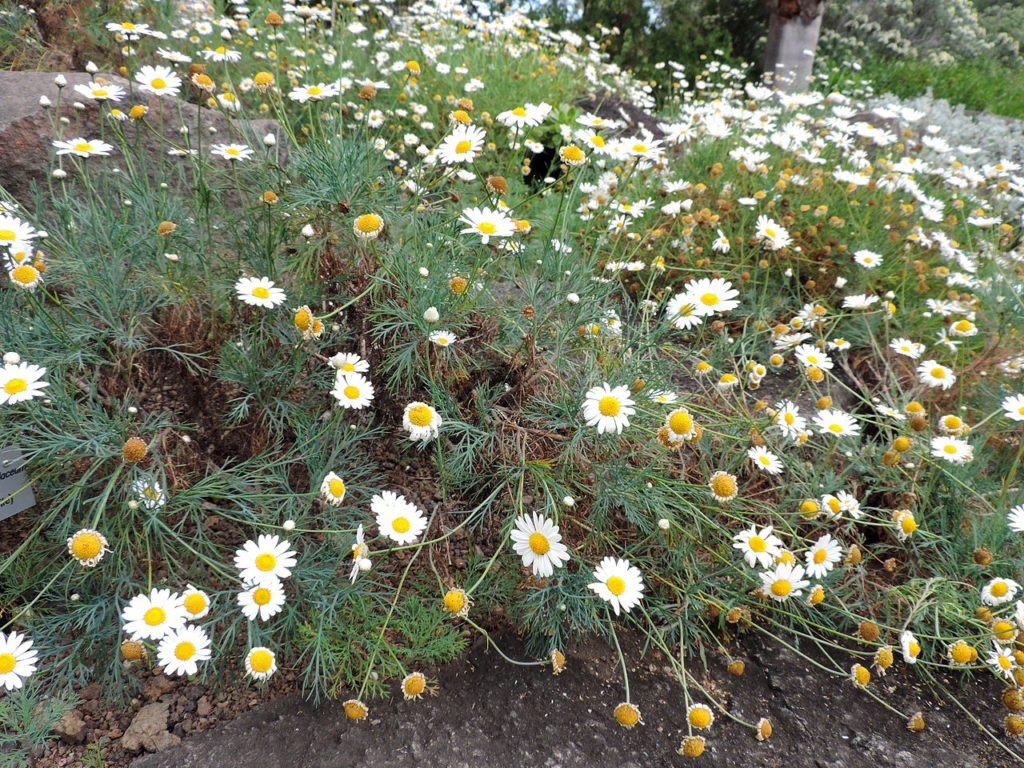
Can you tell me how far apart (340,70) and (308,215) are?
9.01 feet

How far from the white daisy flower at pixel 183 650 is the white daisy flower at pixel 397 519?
426 millimetres

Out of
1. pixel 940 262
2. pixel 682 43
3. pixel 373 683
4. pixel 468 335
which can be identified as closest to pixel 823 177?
pixel 940 262

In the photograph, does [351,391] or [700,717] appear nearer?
[700,717]

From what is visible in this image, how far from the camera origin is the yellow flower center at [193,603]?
1.42 metres

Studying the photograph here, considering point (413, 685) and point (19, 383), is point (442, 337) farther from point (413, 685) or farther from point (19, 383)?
point (19, 383)

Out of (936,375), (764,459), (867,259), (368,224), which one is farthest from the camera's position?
(867,259)

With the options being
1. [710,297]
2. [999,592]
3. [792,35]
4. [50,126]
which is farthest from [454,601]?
[792,35]

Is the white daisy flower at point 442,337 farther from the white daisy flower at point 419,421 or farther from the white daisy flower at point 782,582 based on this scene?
the white daisy flower at point 782,582

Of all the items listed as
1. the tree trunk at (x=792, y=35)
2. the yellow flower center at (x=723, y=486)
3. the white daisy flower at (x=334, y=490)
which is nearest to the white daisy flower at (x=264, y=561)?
the white daisy flower at (x=334, y=490)

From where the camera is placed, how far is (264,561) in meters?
1.51

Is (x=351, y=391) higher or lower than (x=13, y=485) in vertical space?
higher

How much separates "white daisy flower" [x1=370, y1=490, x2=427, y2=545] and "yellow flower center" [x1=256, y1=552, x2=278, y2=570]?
0.79 ft

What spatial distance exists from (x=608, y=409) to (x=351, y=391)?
2.02 feet

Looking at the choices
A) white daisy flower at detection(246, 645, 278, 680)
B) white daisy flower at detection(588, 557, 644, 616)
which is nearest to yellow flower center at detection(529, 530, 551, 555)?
white daisy flower at detection(588, 557, 644, 616)
